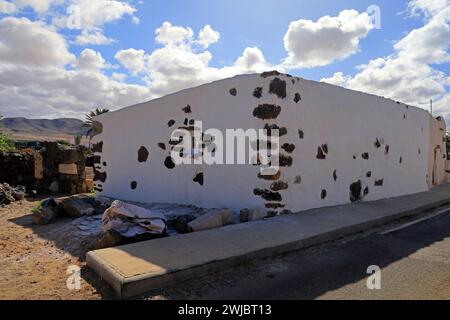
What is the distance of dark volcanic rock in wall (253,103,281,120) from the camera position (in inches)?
268

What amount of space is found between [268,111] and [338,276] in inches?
140

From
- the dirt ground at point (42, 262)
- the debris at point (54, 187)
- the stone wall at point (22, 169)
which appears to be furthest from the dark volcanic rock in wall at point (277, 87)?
the stone wall at point (22, 169)

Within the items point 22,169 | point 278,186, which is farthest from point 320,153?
point 22,169

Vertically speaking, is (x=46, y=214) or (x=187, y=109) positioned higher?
(x=187, y=109)

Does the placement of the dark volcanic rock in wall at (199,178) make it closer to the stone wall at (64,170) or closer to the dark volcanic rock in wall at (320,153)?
the dark volcanic rock in wall at (320,153)

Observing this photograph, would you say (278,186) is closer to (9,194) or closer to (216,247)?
(216,247)

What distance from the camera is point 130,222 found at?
5414 millimetres

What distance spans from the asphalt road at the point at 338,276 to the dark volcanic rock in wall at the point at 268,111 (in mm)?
2593

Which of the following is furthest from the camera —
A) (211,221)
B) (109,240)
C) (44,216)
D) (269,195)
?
(44,216)

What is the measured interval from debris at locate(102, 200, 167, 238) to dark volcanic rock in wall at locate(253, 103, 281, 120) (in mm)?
2795

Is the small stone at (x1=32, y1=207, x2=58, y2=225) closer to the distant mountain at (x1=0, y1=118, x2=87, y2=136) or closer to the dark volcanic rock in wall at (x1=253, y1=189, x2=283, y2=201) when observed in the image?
the dark volcanic rock in wall at (x1=253, y1=189, x2=283, y2=201)

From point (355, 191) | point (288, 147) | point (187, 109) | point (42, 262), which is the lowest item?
point (42, 262)

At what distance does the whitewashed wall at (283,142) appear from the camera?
7.07 metres
